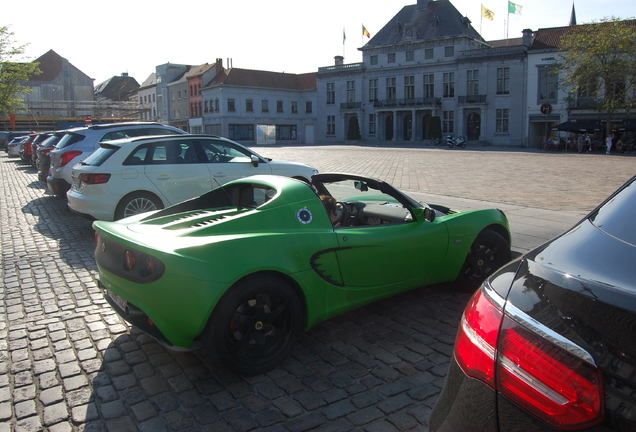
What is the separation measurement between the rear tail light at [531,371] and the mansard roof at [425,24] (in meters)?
67.1

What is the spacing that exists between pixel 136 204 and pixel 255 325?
5.74 metres

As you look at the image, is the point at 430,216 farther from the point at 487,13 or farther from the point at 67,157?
the point at 487,13

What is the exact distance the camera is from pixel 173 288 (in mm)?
3473

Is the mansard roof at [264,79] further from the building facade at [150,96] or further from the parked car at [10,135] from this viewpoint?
the parked car at [10,135]

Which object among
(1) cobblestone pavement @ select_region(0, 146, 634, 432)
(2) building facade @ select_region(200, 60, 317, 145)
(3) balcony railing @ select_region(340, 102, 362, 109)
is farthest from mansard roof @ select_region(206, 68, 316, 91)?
(1) cobblestone pavement @ select_region(0, 146, 634, 432)

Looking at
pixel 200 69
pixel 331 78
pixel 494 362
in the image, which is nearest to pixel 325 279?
pixel 494 362

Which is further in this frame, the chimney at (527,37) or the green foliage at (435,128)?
the green foliage at (435,128)

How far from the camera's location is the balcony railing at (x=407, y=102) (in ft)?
211

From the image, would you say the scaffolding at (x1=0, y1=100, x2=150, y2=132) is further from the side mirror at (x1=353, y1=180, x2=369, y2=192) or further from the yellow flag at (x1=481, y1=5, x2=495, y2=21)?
the side mirror at (x1=353, y1=180, x2=369, y2=192)

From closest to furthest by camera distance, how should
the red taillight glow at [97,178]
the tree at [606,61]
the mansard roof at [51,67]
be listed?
the red taillight glow at [97,178] < the tree at [606,61] < the mansard roof at [51,67]

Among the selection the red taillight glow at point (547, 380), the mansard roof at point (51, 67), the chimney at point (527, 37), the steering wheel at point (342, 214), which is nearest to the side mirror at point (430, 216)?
the steering wheel at point (342, 214)

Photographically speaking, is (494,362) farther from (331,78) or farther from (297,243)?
(331,78)

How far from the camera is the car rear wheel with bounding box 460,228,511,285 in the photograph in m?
5.48

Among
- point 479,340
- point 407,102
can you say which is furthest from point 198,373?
point 407,102
